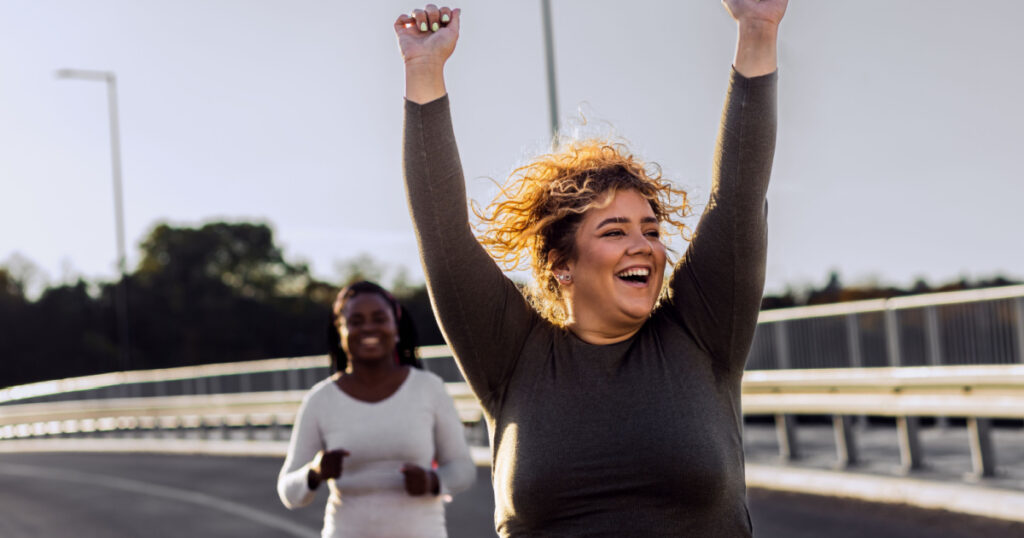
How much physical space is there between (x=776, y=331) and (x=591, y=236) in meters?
14.1

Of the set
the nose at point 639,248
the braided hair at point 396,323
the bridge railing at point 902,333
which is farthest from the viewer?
the bridge railing at point 902,333

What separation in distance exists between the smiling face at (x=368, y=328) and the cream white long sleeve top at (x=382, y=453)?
15cm

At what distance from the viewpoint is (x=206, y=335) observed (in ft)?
219

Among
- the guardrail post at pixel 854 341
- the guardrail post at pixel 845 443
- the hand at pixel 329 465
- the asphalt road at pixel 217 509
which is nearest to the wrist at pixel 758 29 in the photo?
the hand at pixel 329 465

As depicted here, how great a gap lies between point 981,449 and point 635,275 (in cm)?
815

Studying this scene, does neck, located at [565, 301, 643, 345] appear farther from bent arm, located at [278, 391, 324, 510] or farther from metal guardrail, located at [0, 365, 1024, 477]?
metal guardrail, located at [0, 365, 1024, 477]

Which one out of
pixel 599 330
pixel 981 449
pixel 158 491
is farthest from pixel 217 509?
pixel 599 330

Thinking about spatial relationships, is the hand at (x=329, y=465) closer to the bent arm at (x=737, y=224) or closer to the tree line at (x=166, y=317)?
the bent arm at (x=737, y=224)

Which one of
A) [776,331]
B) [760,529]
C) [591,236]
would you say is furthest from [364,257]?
[591,236]

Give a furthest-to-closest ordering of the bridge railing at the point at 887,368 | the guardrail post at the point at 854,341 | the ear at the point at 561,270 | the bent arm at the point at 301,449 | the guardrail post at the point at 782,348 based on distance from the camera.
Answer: the guardrail post at the point at 782,348
the guardrail post at the point at 854,341
the bridge railing at the point at 887,368
the bent arm at the point at 301,449
the ear at the point at 561,270

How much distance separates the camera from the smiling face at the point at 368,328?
210 inches

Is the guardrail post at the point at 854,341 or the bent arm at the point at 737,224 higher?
the bent arm at the point at 737,224

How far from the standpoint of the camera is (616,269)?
2.57 m

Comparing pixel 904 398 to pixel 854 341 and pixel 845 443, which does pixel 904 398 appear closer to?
pixel 845 443
